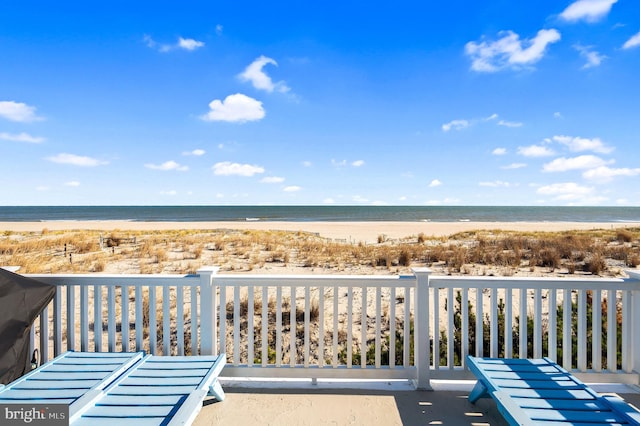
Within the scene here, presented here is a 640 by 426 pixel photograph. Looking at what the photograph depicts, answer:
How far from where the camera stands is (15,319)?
2.06 meters

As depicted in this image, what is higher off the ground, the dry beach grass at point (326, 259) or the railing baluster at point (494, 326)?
the railing baluster at point (494, 326)

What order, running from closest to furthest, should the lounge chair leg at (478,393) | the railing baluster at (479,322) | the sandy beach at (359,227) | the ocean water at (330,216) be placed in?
the lounge chair leg at (478,393) < the railing baluster at (479,322) < the sandy beach at (359,227) < the ocean water at (330,216)

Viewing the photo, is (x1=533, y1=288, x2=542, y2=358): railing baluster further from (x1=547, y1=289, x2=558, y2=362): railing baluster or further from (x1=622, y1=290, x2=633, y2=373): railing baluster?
(x1=622, y1=290, x2=633, y2=373): railing baluster

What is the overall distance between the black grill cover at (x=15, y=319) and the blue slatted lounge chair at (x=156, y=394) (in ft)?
2.55

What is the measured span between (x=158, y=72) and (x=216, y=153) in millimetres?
19650

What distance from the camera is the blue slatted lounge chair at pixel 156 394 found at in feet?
5.16

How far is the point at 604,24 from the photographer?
643 cm

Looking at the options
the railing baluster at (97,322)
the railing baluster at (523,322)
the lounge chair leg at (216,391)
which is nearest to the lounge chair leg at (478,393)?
the railing baluster at (523,322)

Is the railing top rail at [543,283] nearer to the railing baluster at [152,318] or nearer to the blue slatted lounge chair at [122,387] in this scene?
the blue slatted lounge chair at [122,387]

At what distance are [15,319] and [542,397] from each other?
11.3ft

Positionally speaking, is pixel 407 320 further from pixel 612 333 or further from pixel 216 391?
pixel 612 333

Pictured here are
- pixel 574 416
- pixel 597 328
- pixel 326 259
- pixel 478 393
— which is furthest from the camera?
pixel 326 259

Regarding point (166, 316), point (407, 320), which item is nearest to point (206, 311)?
point (166, 316)

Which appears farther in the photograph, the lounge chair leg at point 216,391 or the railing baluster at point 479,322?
the railing baluster at point 479,322
